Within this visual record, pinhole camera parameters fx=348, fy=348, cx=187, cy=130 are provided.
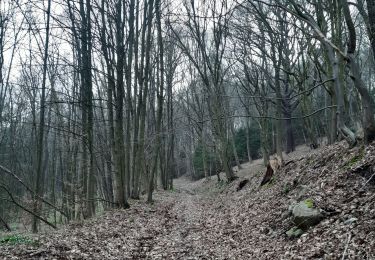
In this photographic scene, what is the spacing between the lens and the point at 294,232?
23.2 ft

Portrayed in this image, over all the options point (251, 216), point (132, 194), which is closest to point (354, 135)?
point (251, 216)

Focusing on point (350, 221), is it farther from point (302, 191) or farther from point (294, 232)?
point (302, 191)

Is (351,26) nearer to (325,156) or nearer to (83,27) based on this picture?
(325,156)

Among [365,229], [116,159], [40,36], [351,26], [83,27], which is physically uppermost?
[40,36]

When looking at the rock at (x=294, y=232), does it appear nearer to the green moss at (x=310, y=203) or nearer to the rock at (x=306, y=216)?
the rock at (x=306, y=216)

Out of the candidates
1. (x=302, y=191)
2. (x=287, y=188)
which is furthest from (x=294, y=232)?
(x=287, y=188)

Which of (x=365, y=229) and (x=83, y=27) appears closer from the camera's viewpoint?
(x=365, y=229)

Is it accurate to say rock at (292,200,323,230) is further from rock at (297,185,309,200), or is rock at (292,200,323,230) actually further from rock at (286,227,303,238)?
rock at (297,185,309,200)

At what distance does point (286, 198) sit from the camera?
32.8 ft

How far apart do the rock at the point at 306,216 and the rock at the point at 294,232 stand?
105 mm

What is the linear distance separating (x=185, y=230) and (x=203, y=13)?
16.1 metres

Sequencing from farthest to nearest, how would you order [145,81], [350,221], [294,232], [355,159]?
[145,81], [355,159], [294,232], [350,221]

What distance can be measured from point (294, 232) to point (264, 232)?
4.10ft

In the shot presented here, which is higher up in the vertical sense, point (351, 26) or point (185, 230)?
point (351, 26)
